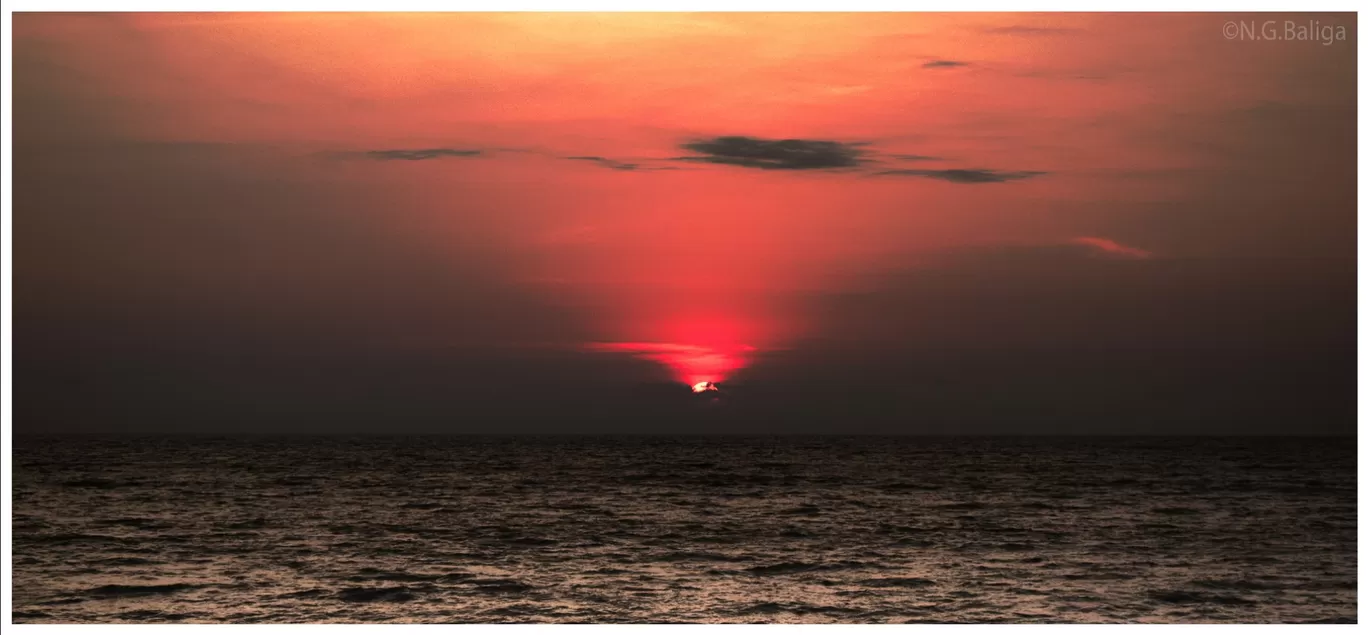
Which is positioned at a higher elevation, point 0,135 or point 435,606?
point 0,135

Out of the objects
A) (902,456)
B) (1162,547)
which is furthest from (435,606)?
(902,456)

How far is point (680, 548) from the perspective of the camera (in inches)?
1210

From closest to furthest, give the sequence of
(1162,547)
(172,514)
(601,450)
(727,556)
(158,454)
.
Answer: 1. (727,556)
2. (1162,547)
3. (172,514)
4. (158,454)
5. (601,450)

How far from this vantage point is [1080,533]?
35844mm

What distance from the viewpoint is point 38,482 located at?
5644 centimetres

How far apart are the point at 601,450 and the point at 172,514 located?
67.8 metres

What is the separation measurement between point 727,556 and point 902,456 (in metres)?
66.4

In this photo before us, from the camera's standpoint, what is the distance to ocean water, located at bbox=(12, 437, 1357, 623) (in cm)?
2141

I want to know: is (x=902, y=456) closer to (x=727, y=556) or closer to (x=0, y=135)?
(x=727, y=556)

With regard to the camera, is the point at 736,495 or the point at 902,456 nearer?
the point at 736,495

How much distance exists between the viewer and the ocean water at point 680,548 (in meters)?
21.4

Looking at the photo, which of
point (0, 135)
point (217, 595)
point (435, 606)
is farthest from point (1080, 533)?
point (0, 135)
